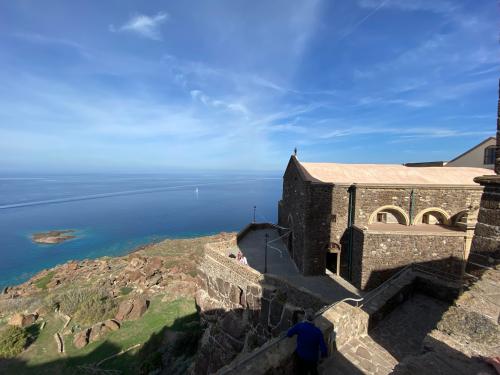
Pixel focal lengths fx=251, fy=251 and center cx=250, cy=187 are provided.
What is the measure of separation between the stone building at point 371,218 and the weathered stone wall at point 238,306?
263cm

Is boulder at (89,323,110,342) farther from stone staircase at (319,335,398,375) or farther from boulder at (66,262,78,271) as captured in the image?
stone staircase at (319,335,398,375)

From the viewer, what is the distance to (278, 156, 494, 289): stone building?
11.9m

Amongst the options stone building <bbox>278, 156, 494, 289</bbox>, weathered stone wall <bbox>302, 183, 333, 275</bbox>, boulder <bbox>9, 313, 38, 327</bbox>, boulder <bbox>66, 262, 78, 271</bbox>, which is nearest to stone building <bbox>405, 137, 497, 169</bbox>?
stone building <bbox>278, 156, 494, 289</bbox>

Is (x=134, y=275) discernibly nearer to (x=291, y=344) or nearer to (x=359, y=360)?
(x=359, y=360)

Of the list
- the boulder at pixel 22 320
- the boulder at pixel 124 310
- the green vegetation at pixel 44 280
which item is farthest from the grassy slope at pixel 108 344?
the green vegetation at pixel 44 280

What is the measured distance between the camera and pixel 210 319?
53.1 ft

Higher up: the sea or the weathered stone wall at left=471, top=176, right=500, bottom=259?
the weathered stone wall at left=471, top=176, right=500, bottom=259

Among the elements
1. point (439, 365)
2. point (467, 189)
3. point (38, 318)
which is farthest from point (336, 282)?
point (38, 318)

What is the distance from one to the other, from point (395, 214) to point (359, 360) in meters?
10.0

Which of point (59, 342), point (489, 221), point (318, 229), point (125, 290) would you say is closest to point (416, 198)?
point (318, 229)

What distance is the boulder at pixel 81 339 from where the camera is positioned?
1802 cm

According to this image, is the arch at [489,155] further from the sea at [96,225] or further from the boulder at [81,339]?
the sea at [96,225]

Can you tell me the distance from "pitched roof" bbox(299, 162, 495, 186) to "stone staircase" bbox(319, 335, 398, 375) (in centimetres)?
871

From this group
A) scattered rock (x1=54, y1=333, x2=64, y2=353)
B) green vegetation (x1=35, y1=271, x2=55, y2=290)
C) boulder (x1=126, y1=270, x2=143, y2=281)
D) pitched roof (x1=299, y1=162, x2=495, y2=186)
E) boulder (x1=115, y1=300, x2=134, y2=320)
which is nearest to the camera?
pitched roof (x1=299, y1=162, x2=495, y2=186)
